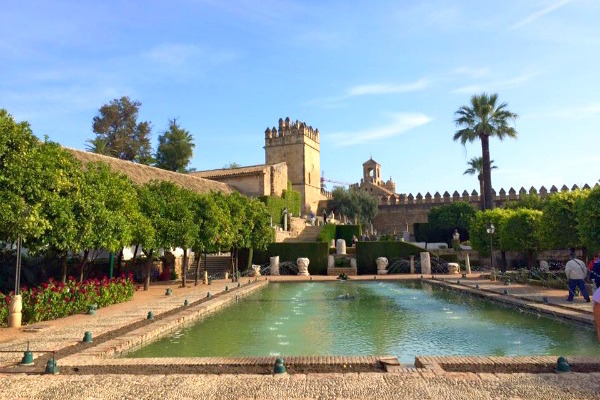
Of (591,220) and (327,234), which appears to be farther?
(327,234)

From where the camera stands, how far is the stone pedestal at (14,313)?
31.3 feet

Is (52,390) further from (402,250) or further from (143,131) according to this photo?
(143,131)

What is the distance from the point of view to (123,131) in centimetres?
4588

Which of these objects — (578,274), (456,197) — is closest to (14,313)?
(578,274)

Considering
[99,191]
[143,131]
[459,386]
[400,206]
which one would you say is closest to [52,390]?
[459,386]

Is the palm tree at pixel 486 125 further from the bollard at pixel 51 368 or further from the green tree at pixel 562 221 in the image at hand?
the bollard at pixel 51 368

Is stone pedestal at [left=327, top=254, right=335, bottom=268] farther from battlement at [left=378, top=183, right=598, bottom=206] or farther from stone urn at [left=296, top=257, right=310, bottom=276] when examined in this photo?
battlement at [left=378, top=183, right=598, bottom=206]

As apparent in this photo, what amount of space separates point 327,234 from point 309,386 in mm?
32597

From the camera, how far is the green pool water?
7.59m

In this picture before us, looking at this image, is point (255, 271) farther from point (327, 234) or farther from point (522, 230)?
point (522, 230)

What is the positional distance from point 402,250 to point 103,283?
62.2ft

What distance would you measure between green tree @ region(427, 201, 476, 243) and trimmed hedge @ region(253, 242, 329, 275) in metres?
18.5

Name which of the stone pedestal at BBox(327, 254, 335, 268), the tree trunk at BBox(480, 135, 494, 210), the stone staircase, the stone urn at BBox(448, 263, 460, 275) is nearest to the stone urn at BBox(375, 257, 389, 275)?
the stone pedestal at BBox(327, 254, 335, 268)

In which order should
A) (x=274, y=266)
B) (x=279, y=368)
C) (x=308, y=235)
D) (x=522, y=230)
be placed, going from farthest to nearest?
(x=308, y=235)
(x=274, y=266)
(x=522, y=230)
(x=279, y=368)
